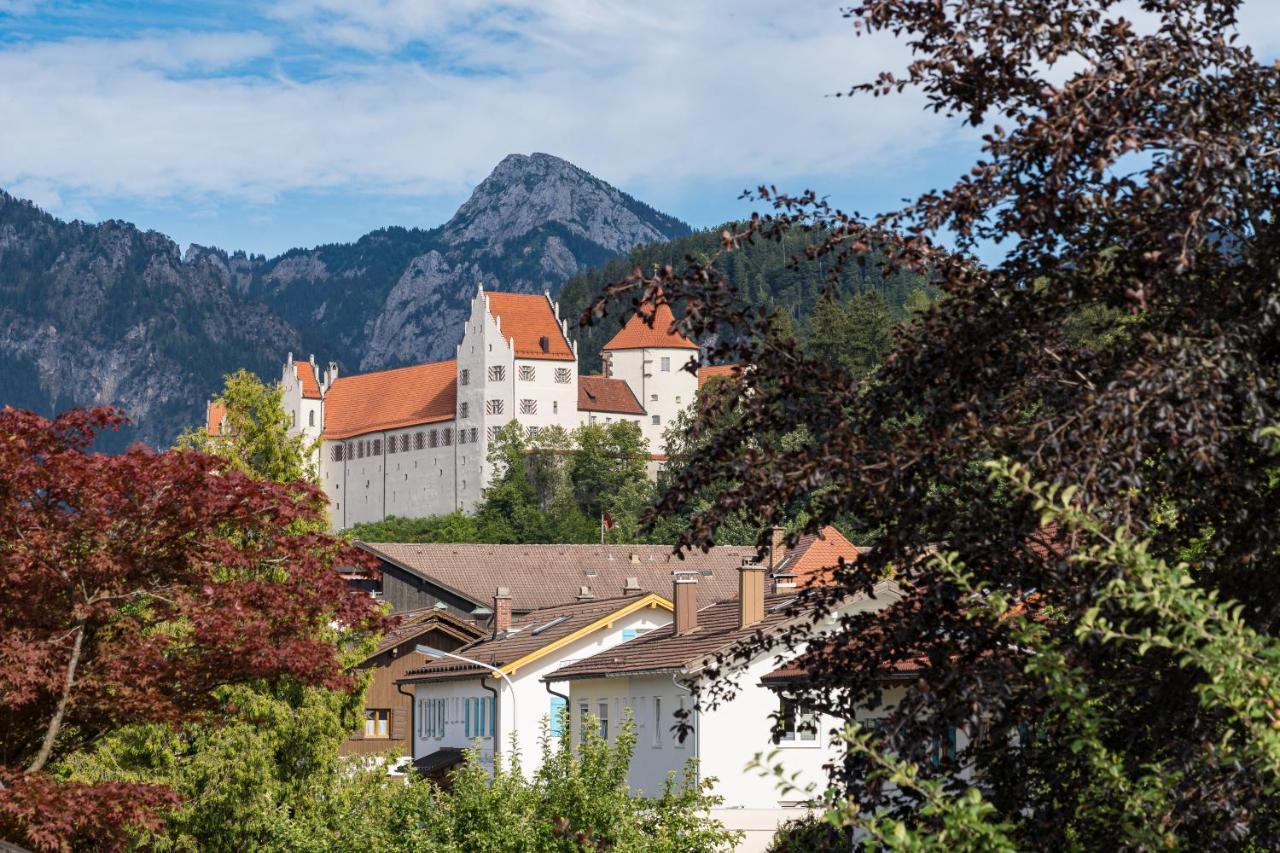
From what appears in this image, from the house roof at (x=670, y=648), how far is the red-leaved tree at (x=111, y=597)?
19.1 m

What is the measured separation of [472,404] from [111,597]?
143 m

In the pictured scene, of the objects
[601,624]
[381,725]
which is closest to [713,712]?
[601,624]

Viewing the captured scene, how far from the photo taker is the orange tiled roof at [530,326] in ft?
518

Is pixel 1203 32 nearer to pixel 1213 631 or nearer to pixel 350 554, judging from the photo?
pixel 1213 631

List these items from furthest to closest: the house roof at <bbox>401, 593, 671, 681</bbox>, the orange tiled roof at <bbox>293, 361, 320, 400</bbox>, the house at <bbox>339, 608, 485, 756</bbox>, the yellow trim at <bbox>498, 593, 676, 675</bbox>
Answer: the orange tiled roof at <bbox>293, 361, 320, 400</bbox> < the house at <bbox>339, 608, 485, 756</bbox> < the house roof at <bbox>401, 593, 671, 681</bbox> < the yellow trim at <bbox>498, 593, 676, 675</bbox>

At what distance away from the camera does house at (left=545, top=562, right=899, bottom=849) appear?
115 ft

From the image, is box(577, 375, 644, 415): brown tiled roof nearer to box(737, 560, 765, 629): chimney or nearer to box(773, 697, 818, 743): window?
box(737, 560, 765, 629): chimney

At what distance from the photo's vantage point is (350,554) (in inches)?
663

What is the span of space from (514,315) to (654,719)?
403 feet

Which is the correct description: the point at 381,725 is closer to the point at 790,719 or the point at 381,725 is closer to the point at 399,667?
the point at 399,667

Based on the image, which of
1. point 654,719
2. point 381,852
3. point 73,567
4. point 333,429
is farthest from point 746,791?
point 333,429

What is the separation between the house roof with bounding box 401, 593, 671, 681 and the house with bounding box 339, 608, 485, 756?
41.1 inches

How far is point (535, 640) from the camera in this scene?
159 ft

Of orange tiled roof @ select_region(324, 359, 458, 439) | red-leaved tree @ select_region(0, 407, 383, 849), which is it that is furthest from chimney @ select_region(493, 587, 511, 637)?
orange tiled roof @ select_region(324, 359, 458, 439)
